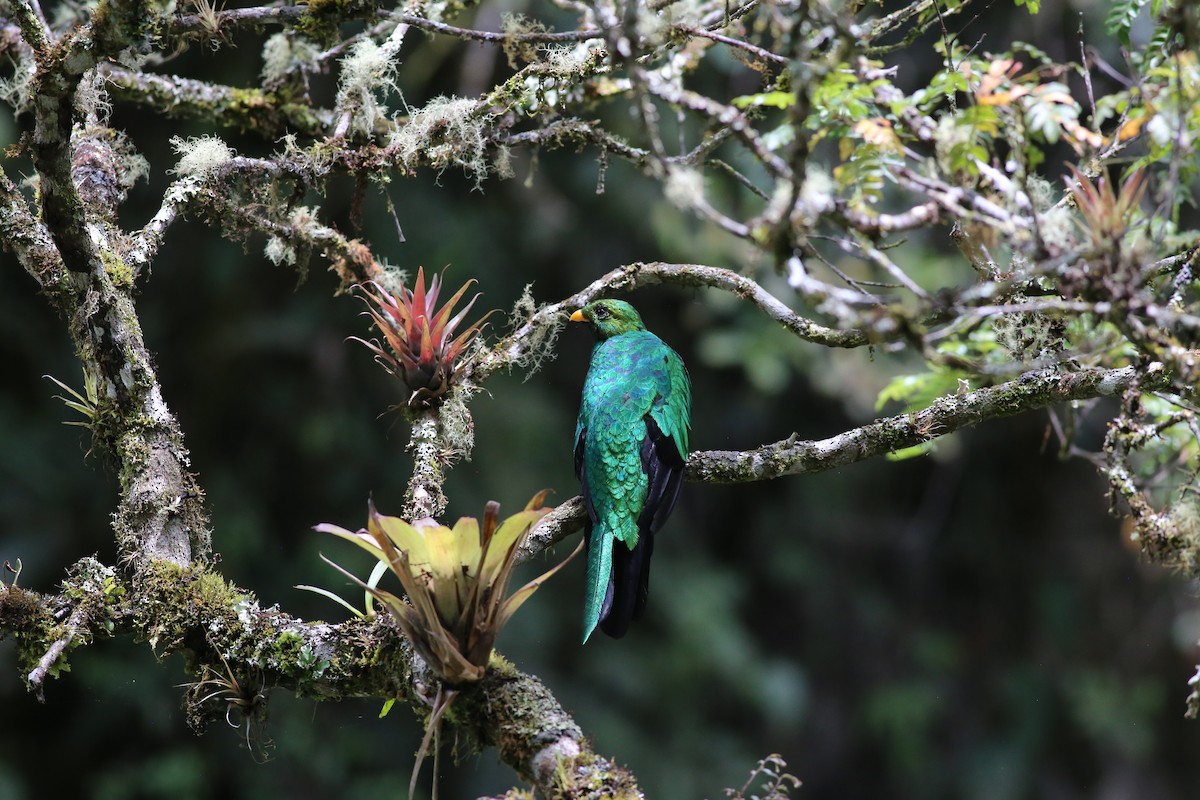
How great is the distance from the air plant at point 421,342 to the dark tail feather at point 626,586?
2.02 feet

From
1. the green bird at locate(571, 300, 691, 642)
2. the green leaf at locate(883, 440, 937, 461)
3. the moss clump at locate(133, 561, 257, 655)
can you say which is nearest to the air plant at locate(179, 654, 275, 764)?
the moss clump at locate(133, 561, 257, 655)

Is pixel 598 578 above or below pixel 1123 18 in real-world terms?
below

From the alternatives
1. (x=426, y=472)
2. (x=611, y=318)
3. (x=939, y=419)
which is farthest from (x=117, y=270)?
(x=939, y=419)

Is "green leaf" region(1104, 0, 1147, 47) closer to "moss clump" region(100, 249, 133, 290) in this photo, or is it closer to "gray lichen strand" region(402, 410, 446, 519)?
"gray lichen strand" region(402, 410, 446, 519)

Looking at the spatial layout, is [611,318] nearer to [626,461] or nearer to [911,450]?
[626,461]

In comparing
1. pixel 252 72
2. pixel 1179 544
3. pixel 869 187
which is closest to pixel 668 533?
pixel 252 72

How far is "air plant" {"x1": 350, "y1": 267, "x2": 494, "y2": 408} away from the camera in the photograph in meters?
2.70

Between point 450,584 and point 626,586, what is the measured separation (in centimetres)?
67

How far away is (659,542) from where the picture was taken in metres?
7.34

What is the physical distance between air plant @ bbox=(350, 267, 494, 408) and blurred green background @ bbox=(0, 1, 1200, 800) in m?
3.12

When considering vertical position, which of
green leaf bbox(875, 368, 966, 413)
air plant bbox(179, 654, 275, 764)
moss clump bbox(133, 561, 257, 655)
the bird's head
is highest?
the bird's head

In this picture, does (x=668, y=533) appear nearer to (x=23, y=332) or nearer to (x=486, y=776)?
(x=486, y=776)

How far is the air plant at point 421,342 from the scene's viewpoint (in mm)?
2697

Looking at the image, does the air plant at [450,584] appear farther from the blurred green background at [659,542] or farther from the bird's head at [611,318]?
the blurred green background at [659,542]
